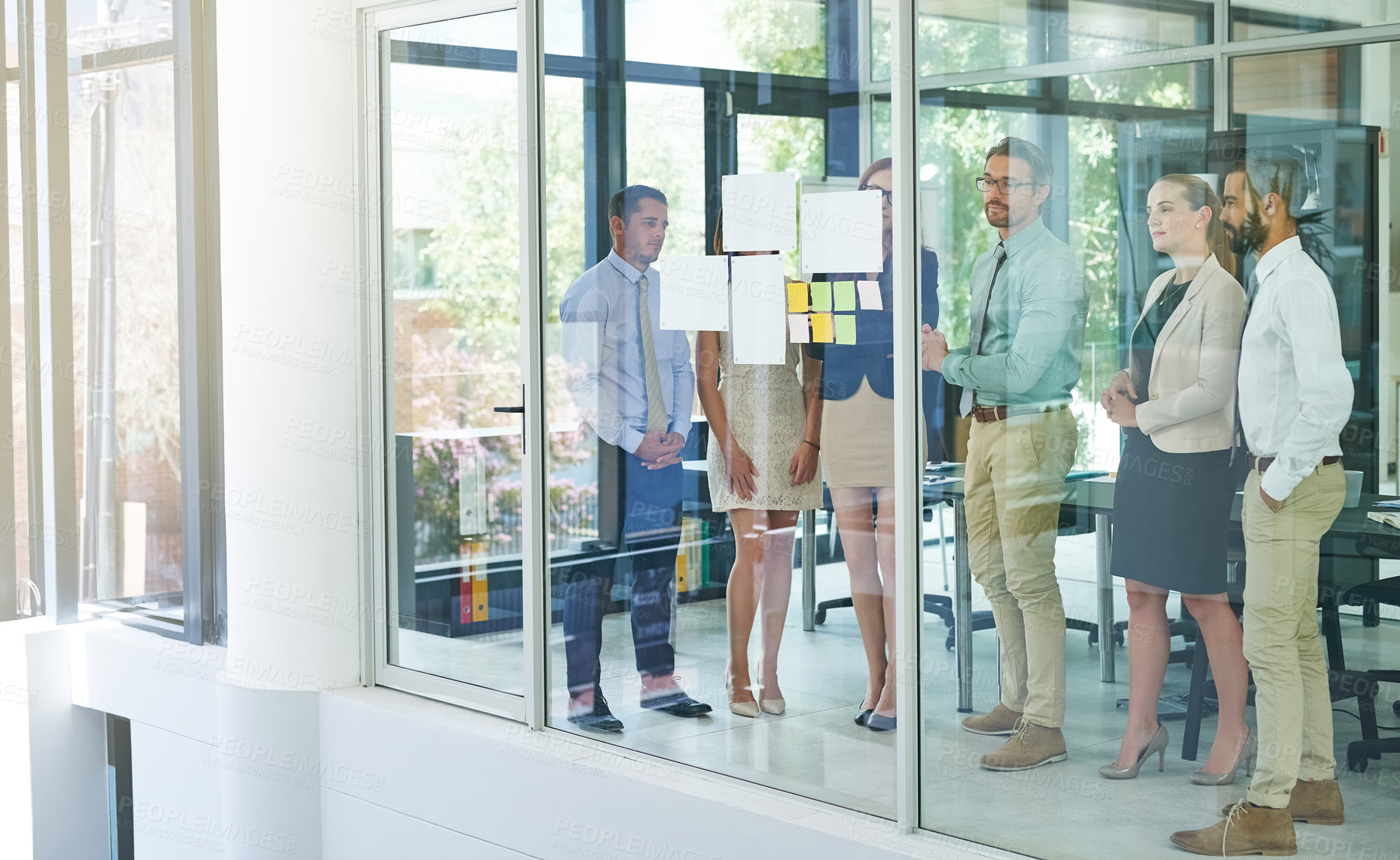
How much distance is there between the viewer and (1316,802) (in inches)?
120

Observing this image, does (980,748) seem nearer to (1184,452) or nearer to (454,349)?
(1184,452)

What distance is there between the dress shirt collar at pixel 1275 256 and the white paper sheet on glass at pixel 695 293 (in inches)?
57.4

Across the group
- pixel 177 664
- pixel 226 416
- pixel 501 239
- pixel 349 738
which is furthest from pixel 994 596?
pixel 177 664

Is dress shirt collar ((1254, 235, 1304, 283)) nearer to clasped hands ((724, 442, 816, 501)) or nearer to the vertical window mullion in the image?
clasped hands ((724, 442, 816, 501))

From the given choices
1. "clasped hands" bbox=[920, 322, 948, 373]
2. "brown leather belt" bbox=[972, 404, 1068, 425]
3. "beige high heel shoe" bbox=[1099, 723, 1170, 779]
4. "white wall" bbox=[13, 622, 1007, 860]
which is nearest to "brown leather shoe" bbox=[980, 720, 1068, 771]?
"beige high heel shoe" bbox=[1099, 723, 1170, 779]

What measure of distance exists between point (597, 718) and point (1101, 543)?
1.74 m

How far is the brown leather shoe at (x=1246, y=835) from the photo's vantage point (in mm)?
3006

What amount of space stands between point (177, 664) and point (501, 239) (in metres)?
2.36

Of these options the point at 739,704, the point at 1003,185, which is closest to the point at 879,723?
the point at 739,704

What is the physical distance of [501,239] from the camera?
445 cm

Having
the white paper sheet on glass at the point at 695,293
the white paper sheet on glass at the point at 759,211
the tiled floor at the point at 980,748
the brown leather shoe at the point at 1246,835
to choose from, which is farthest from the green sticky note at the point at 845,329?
the brown leather shoe at the point at 1246,835

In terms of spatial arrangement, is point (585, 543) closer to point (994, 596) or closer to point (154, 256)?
point (994, 596)

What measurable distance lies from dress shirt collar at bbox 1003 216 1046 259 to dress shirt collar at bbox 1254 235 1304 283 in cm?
54

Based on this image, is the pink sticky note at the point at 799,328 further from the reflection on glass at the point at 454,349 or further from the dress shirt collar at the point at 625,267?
the reflection on glass at the point at 454,349
